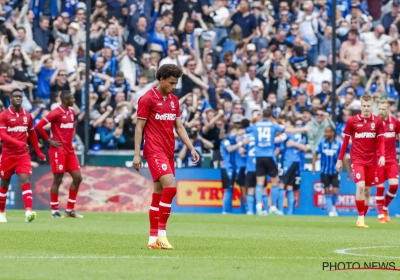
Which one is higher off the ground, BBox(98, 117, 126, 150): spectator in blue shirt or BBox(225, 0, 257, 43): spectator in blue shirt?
BBox(225, 0, 257, 43): spectator in blue shirt

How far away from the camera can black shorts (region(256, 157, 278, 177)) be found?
23.8 meters

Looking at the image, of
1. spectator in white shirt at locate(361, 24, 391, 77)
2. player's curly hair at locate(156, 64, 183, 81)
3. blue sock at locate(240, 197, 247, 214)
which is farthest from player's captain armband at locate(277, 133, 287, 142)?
player's curly hair at locate(156, 64, 183, 81)

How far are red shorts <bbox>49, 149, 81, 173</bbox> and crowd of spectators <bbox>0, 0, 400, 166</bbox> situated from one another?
4611 mm

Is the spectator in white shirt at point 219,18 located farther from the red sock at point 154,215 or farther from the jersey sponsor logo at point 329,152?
the red sock at point 154,215

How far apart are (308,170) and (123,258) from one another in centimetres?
1576

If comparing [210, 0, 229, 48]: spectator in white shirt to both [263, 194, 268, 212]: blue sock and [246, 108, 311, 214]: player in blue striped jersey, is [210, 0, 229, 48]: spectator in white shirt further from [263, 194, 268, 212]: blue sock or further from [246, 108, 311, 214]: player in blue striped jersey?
[263, 194, 268, 212]: blue sock

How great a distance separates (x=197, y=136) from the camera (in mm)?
24656

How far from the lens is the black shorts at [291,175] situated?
80.4 feet

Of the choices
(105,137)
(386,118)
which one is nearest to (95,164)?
(105,137)

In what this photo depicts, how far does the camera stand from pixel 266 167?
2388 cm

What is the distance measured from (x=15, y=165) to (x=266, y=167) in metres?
7.63

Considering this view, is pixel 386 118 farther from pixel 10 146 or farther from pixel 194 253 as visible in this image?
pixel 194 253

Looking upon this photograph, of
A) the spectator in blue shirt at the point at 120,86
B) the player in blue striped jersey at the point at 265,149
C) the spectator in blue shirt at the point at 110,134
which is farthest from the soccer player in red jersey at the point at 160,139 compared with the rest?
the spectator in blue shirt at the point at 120,86

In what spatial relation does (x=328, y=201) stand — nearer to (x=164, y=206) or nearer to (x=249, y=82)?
(x=249, y=82)
